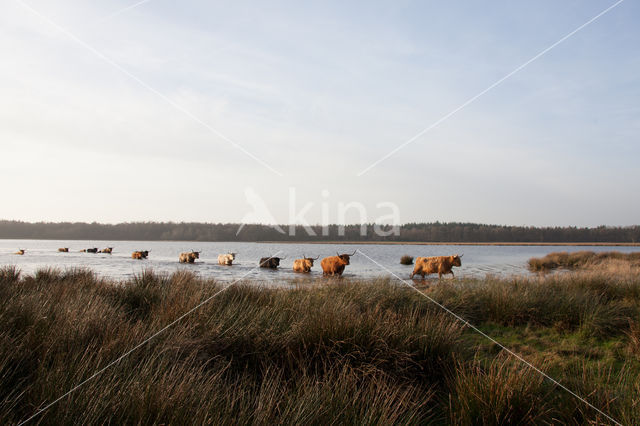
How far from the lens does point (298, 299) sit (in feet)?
26.3

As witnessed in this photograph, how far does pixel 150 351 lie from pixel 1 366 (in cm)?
143

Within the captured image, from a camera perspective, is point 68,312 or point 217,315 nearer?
point 68,312

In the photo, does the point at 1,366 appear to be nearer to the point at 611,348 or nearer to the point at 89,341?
the point at 89,341

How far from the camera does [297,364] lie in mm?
4965

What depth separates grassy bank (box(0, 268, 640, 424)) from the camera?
318 centimetres

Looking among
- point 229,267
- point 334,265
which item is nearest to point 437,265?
Result: point 334,265

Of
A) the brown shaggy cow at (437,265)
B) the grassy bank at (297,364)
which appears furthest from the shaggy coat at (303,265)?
the grassy bank at (297,364)

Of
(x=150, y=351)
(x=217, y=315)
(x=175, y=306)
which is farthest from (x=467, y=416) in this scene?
(x=175, y=306)

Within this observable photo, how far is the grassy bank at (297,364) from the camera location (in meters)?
3.18

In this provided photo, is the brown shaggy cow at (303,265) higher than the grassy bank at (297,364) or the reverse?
the reverse

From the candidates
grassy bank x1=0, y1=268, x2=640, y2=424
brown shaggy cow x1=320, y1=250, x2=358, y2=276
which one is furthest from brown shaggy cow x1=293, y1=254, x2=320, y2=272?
grassy bank x1=0, y1=268, x2=640, y2=424

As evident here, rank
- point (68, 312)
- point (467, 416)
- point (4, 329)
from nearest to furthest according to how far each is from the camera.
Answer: point (467, 416), point (4, 329), point (68, 312)

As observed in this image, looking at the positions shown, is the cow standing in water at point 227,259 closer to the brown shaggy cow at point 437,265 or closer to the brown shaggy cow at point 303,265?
the brown shaggy cow at point 303,265

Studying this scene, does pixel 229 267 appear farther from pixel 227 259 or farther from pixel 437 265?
pixel 437 265
